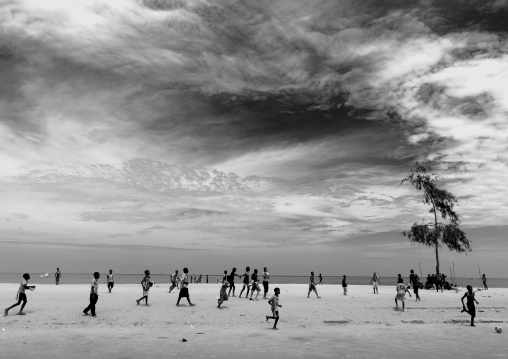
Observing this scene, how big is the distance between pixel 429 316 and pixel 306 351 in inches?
503

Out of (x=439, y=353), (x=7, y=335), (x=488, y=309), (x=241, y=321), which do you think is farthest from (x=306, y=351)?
(x=488, y=309)

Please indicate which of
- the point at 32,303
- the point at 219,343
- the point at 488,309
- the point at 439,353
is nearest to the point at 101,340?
the point at 219,343

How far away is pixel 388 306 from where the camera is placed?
27.1 m

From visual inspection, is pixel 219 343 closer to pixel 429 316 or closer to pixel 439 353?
pixel 439 353

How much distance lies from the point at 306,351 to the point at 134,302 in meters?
16.6

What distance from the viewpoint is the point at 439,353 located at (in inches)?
519

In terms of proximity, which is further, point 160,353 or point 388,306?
point 388,306

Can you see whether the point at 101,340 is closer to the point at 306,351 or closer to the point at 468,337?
the point at 306,351

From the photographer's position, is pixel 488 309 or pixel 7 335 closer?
pixel 7 335

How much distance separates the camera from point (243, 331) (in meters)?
17.3

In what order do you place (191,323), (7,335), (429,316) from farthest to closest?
(429,316) → (191,323) → (7,335)

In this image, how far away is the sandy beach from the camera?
43.2 ft

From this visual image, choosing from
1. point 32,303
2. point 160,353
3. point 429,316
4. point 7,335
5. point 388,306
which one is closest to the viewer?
point 160,353

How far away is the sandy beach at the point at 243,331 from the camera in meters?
13.2
